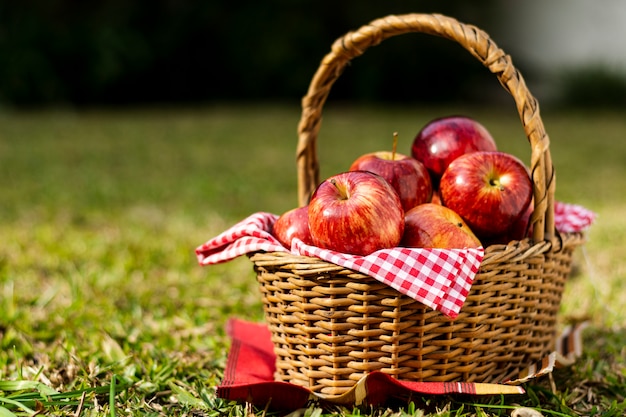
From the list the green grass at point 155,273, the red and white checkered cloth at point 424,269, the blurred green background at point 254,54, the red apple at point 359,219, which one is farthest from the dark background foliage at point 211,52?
the red and white checkered cloth at point 424,269

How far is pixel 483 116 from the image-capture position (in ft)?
35.2

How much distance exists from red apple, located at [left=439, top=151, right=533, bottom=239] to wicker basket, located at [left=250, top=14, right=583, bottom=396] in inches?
2.7

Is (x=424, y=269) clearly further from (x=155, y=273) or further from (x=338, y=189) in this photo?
(x=155, y=273)

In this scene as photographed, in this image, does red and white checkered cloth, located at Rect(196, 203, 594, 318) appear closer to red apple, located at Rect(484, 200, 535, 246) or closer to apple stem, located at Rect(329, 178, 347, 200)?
apple stem, located at Rect(329, 178, 347, 200)

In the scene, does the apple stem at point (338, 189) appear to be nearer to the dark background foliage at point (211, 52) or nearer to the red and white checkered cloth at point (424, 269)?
the red and white checkered cloth at point (424, 269)

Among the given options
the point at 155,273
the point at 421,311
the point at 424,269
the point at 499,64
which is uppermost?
the point at 499,64

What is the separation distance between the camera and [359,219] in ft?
5.62

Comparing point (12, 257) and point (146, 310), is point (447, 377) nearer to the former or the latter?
point (146, 310)

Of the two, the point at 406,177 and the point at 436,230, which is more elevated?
the point at 406,177

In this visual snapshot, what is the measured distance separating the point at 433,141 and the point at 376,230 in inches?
21.7

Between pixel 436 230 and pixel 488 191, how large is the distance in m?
0.20

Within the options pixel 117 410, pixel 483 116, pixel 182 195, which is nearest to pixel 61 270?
pixel 117 410

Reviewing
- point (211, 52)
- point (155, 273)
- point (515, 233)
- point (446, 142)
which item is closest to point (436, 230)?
point (515, 233)

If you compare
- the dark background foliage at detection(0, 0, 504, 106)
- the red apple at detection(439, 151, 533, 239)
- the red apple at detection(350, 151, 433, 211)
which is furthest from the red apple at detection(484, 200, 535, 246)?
the dark background foliage at detection(0, 0, 504, 106)
